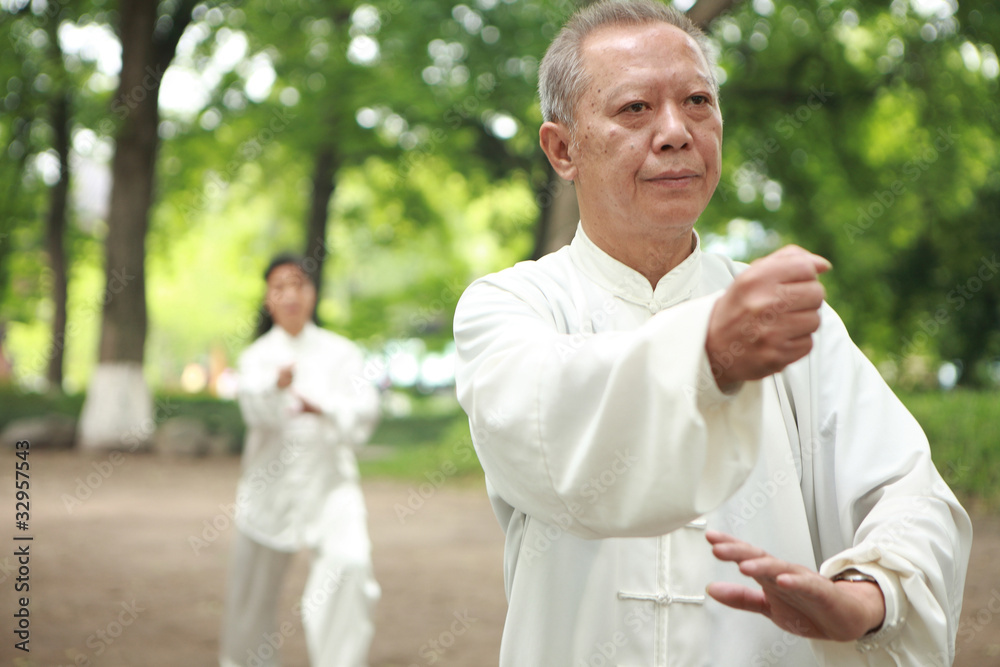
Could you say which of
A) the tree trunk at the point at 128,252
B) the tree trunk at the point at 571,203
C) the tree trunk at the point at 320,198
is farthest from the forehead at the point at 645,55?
the tree trunk at the point at 320,198

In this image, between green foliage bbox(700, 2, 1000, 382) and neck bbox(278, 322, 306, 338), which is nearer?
neck bbox(278, 322, 306, 338)

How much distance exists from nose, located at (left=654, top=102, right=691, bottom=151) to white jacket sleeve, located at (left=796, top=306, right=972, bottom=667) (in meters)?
0.47

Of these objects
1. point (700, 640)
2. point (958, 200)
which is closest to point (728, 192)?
point (958, 200)

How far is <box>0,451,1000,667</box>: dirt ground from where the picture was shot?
21.4 ft

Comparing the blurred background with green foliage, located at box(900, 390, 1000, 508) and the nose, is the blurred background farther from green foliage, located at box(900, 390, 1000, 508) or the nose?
the nose

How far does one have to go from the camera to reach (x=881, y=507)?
162cm

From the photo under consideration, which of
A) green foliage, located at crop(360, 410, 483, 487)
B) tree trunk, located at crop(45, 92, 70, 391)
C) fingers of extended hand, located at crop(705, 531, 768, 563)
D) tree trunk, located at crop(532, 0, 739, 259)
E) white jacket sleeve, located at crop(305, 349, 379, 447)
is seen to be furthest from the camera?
tree trunk, located at crop(45, 92, 70, 391)

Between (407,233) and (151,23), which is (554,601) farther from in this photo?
(407,233)

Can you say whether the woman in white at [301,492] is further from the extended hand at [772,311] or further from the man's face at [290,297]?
the extended hand at [772,311]

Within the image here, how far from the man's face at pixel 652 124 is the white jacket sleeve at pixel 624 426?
1.60ft

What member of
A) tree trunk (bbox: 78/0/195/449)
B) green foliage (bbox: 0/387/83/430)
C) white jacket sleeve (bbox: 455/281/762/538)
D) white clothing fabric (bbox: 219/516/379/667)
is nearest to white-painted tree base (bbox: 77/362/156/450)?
tree trunk (bbox: 78/0/195/449)

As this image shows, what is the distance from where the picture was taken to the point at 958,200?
1623 cm

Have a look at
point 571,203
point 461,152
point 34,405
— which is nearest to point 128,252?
point 34,405

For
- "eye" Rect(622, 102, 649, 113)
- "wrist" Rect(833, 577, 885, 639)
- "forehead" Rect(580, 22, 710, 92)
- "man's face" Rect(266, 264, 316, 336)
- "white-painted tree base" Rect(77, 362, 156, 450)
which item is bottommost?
"white-painted tree base" Rect(77, 362, 156, 450)
